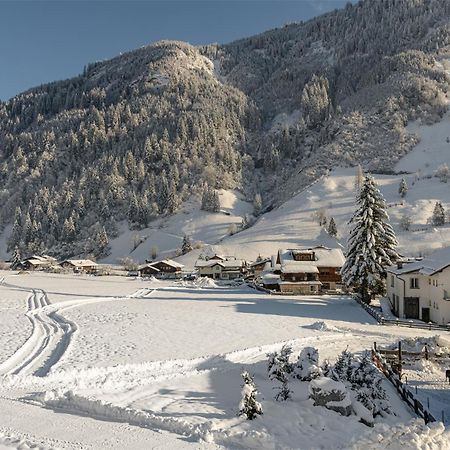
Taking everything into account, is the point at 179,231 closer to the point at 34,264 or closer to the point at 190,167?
the point at 34,264

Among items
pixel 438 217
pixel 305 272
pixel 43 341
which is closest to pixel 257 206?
pixel 438 217

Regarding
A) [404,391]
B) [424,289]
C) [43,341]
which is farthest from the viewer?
[424,289]

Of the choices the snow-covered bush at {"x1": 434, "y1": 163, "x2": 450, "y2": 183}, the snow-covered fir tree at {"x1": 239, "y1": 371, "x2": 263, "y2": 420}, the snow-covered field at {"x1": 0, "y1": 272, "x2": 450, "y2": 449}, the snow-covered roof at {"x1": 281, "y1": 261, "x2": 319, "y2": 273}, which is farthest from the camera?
the snow-covered bush at {"x1": 434, "y1": 163, "x2": 450, "y2": 183}

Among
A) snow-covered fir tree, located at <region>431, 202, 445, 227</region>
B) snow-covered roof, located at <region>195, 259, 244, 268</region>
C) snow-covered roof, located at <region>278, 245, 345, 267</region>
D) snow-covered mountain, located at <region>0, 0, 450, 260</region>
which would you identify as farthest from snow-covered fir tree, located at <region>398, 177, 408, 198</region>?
snow-covered roof, located at <region>278, 245, 345, 267</region>

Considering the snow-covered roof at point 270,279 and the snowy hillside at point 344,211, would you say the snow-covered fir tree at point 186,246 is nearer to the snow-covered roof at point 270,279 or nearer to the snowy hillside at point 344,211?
the snowy hillside at point 344,211

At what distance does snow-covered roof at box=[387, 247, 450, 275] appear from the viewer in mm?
41250

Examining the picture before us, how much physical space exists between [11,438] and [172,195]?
144019 mm

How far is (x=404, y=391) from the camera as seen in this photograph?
19.1 metres

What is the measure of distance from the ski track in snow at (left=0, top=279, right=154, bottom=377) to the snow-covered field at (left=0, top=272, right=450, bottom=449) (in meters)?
0.07

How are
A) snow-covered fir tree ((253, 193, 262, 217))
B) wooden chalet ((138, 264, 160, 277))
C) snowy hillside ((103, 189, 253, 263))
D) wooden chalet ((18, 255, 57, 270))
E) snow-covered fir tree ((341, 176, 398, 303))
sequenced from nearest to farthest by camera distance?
snow-covered fir tree ((341, 176, 398, 303)), wooden chalet ((138, 264, 160, 277)), wooden chalet ((18, 255, 57, 270)), snowy hillside ((103, 189, 253, 263)), snow-covered fir tree ((253, 193, 262, 217))

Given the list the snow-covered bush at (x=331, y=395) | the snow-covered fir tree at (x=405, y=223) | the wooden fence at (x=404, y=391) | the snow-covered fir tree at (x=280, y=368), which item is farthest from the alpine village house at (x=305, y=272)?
the snow-covered bush at (x=331, y=395)

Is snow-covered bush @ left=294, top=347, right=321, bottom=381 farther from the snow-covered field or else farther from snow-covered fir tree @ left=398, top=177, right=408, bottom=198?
snow-covered fir tree @ left=398, top=177, right=408, bottom=198

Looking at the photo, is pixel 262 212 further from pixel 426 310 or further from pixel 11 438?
pixel 11 438

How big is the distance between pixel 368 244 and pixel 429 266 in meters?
6.36
